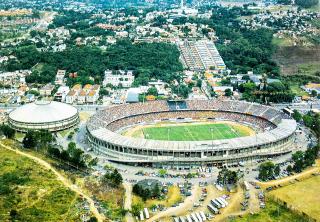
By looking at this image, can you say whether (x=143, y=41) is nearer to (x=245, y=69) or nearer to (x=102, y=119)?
(x=245, y=69)

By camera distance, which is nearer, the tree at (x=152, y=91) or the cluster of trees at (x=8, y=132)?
the cluster of trees at (x=8, y=132)

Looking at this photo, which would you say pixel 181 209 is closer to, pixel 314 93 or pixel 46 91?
pixel 46 91

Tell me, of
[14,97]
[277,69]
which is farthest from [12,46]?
[277,69]

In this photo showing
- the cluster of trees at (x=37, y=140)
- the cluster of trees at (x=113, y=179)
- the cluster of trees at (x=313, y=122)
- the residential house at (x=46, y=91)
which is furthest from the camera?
the residential house at (x=46, y=91)

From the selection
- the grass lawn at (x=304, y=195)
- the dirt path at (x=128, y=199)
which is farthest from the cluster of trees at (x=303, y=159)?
the dirt path at (x=128, y=199)

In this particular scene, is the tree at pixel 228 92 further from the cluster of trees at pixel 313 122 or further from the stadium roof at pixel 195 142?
the stadium roof at pixel 195 142

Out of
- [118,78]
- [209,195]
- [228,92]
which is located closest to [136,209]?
[209,195]
